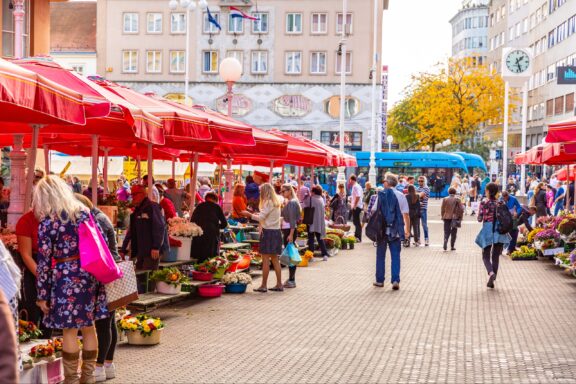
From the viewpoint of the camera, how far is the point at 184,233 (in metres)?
16.9

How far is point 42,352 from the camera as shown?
8.91 metres

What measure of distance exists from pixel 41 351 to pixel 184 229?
803 cm

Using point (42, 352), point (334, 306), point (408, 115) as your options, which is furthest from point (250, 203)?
point (408, 115)

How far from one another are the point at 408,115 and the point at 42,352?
101 meters

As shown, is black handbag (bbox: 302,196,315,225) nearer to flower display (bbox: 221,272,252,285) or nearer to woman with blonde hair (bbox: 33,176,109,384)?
flower display (bbox: 221,272,252,285)

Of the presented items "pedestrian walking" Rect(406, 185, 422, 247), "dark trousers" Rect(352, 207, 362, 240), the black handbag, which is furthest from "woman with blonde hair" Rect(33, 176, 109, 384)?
"dark trousers" Rect(352, 207, 362, 240)

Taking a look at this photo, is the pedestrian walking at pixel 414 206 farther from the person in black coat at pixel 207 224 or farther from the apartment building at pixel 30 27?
the person in black coat at pixel 207 224

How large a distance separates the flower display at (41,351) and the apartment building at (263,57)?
212ft

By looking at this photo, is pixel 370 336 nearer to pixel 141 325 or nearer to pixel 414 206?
pixel 141 325

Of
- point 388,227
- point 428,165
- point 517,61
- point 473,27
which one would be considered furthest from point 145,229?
point 473,27

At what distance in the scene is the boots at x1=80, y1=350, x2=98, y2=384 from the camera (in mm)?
9039

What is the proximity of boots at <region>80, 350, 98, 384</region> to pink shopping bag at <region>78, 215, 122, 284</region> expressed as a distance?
0.97 meters

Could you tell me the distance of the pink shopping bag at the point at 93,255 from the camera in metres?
8.26

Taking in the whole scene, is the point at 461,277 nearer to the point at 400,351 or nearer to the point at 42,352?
the point at 400,351
